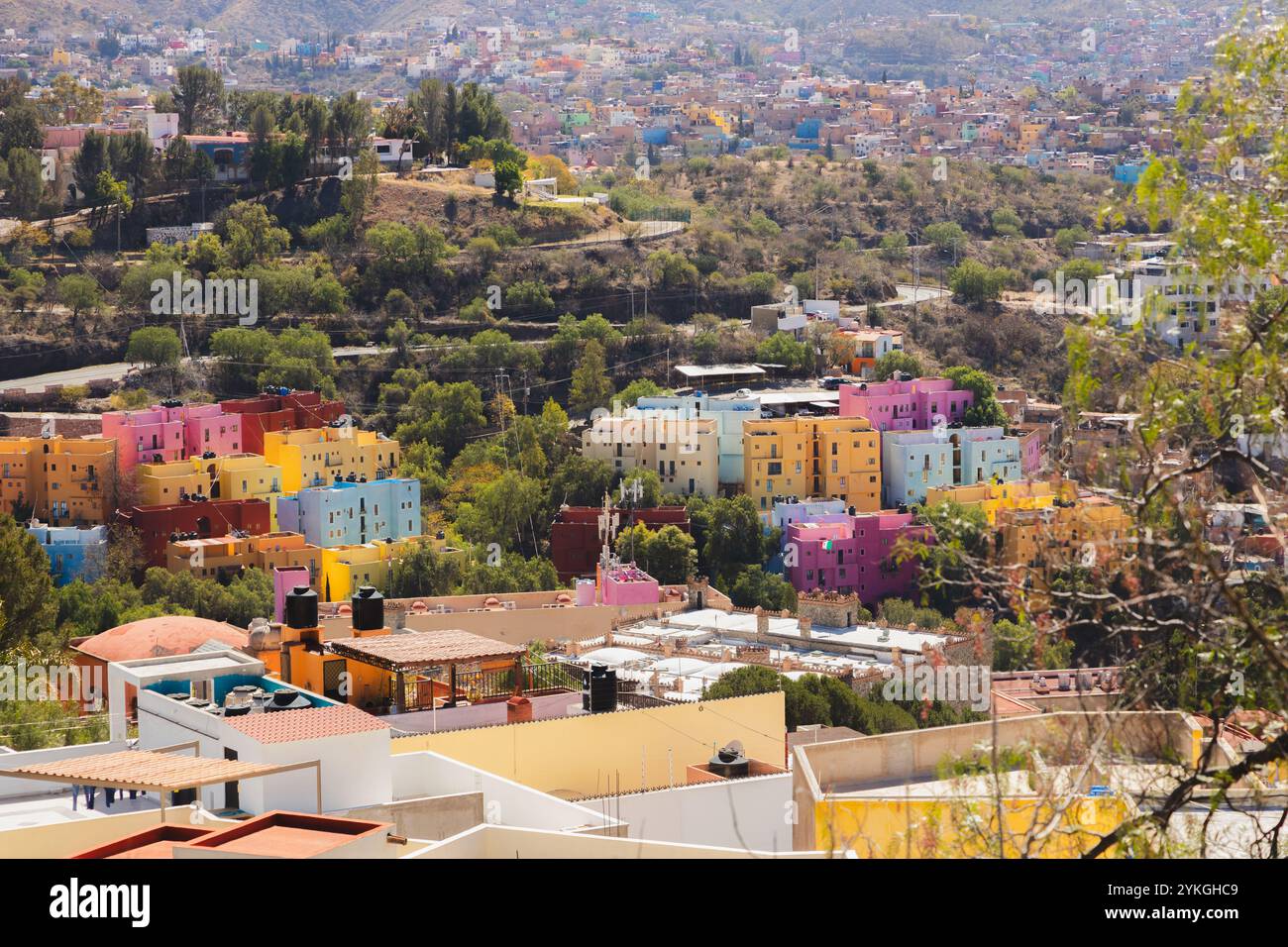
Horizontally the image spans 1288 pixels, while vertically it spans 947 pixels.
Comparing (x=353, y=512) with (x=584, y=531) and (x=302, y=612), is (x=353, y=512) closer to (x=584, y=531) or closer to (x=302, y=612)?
(x=584, y=531)

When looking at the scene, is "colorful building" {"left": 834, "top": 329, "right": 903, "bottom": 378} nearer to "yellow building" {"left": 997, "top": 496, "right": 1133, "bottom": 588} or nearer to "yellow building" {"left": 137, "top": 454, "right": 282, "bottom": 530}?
"yellow building" {"left": 137, "top": 454, "right": 282, "bottom": 530}

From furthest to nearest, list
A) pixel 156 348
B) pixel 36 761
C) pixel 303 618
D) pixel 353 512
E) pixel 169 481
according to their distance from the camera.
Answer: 1. pixel 156 348
2. pixel 353 512
3. pixel 169 481
4. pixel 303 618
5. pixel 36 761

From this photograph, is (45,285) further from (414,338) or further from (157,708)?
(157,708)

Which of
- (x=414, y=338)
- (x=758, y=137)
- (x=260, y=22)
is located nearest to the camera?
(x=414, y=338)

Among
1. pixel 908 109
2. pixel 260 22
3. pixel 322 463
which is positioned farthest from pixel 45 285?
pixel 260 22

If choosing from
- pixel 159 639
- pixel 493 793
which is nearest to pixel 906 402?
pixel 159 639
